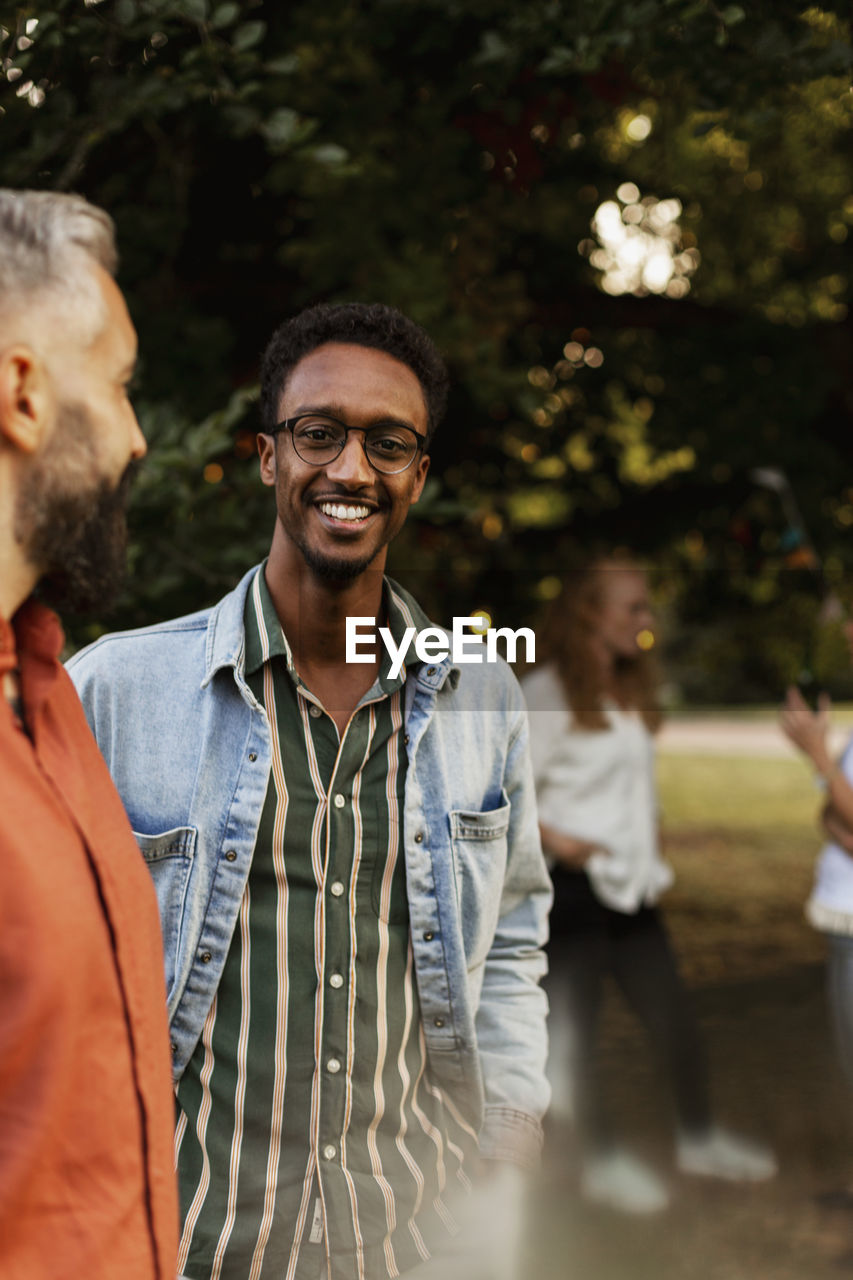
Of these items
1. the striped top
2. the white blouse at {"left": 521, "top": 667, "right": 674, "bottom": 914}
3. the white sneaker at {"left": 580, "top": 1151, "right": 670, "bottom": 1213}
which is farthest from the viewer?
the white sneaker at {"left": 580, "top": 1151, "right": 670, "bottom": 1213}

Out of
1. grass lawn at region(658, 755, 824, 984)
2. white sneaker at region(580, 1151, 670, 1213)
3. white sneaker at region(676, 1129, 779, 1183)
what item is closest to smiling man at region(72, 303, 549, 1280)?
white sneaker at region(580, 1151, 670, 1213)

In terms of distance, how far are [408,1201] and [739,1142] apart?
14.1 ft

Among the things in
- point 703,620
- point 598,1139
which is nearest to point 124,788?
point 598,1139

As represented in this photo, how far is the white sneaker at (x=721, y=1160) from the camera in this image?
5.58 m

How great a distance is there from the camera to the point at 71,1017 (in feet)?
4.25

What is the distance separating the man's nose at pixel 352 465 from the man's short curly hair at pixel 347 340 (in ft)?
0.72

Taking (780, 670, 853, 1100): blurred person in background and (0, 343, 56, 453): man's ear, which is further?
(780, 670, 853, 1100): blurred person in background

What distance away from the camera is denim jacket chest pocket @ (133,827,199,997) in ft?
6.93

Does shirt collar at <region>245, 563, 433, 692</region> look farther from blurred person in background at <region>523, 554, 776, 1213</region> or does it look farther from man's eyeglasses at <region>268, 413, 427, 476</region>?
blurred person in background at <region>523, 554, 776, 1213</region>

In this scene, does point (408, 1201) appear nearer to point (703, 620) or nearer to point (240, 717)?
point (240, 717)

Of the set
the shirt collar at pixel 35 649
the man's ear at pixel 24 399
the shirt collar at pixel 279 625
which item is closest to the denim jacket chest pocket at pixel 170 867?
the shirt collar at pixel 279 625

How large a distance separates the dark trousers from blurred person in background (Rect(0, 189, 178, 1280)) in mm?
3412

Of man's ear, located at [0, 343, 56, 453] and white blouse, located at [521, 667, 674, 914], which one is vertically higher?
white blouse, located at [521, 667, 674, 914]

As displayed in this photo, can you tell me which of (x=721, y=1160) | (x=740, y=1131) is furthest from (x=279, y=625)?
(x=740, y=1131)
